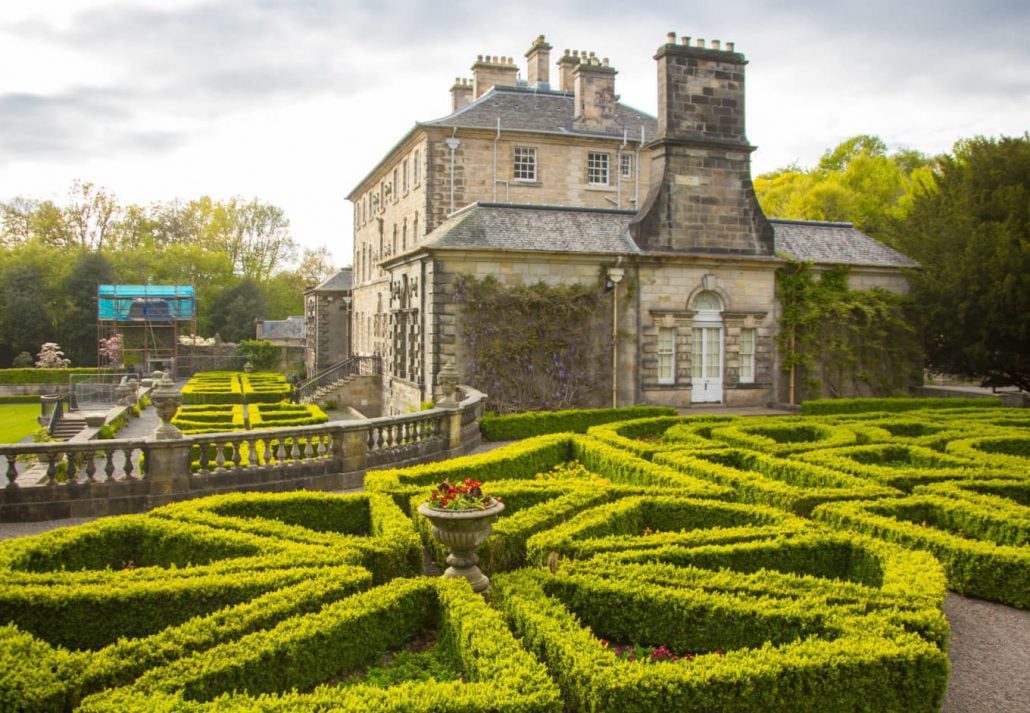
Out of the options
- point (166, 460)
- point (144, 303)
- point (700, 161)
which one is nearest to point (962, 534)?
point (166, 460)

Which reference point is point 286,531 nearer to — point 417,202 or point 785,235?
point 785,235

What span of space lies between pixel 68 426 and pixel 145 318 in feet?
92.8

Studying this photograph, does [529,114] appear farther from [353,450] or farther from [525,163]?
[353,450]

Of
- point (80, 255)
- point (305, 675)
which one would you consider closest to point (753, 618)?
point (305, 675)

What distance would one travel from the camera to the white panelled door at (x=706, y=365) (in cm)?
2236

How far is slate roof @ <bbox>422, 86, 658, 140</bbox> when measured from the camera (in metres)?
31.5

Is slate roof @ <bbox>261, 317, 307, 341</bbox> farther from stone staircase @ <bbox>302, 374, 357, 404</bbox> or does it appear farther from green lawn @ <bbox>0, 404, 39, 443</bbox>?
stone staircase @ <bbox>302, 374, 357, 404</bbox>

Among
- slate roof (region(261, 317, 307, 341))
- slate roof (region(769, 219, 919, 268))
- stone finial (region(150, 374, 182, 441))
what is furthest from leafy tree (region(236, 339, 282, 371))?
stone finial (region(150, 374, 182, 441))

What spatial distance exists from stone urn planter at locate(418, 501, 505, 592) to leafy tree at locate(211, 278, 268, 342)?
2444 inches

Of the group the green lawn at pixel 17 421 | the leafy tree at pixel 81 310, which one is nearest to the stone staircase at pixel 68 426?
the green lawn at pixel 17 421

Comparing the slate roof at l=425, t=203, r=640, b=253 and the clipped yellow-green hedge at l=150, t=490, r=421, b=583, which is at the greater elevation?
the slate roof at l=425, t=203, r=640, b=253

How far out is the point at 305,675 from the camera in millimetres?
5723

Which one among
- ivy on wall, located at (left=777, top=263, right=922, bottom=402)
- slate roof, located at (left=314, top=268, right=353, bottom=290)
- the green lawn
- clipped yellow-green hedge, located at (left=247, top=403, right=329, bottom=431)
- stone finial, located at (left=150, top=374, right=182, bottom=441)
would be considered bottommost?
the green lawn

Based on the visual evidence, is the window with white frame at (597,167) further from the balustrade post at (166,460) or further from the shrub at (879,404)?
the balustrade post at (166,460)
